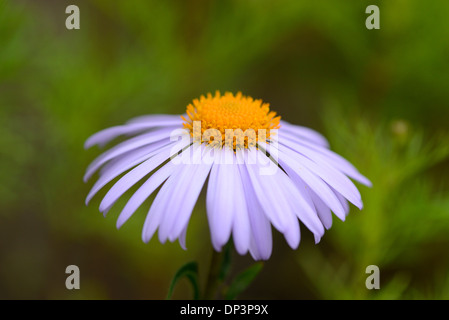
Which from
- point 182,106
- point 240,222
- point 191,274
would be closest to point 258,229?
point 240,222

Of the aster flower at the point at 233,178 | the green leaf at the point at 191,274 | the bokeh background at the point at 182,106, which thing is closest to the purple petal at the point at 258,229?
the aster flower at the point at 233,178

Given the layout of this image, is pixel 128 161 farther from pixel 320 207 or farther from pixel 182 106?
pixel 182 106

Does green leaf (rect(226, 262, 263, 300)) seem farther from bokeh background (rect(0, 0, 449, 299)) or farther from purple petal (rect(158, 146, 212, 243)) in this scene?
bokeh background (rect(0, 0, 449, 299))

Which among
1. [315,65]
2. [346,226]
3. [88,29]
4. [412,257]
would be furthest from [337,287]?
[88,29]

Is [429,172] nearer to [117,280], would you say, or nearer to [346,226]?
[346,226]

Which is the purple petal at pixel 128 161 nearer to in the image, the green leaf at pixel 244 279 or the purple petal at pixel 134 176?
the purple petal at pixel 134 176
